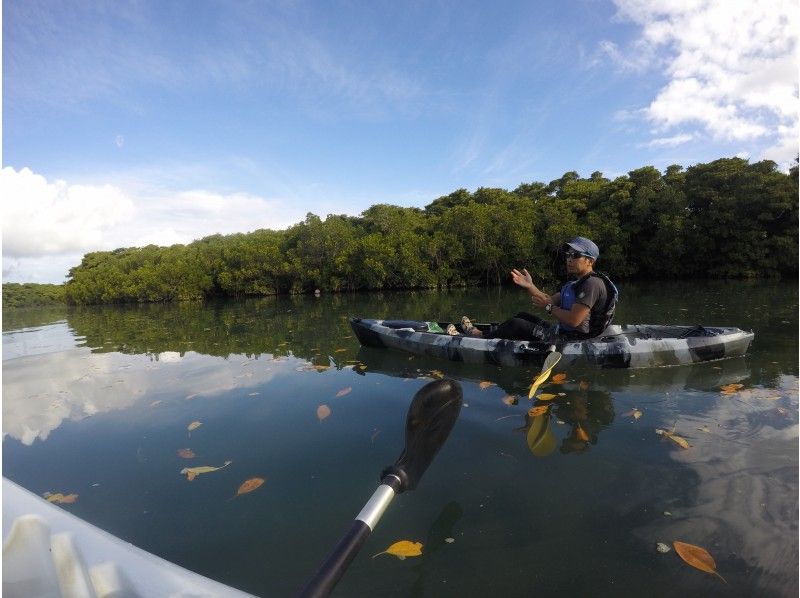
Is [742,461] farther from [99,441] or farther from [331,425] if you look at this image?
[99,441]

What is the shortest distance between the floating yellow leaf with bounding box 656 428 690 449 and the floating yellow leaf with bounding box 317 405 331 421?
2695 millimetres

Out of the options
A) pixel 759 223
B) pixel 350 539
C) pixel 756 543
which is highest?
pixel 759 223

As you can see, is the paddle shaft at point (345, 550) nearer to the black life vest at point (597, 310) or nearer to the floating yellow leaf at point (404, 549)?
the floating yellow leaf at point (404, 549)

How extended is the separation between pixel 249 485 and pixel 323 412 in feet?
4.35

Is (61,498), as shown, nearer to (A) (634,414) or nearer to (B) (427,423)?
(B) (427,423)

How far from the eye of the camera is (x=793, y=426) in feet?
10.7

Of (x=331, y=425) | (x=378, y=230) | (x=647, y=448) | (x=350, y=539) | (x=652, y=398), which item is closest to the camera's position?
(x=350, y=539)

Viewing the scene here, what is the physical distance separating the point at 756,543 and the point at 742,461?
0.87 metres

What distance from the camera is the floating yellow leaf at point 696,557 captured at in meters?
1.95

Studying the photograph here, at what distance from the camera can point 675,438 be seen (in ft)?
10.4

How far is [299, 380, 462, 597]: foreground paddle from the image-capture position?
1462 millimetres

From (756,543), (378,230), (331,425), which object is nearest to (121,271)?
(378,230)

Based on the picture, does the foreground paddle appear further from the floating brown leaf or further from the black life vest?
the black life vest

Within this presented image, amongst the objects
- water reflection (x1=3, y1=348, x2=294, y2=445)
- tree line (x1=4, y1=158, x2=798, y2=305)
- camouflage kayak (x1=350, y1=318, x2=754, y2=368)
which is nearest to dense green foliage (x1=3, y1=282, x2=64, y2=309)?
tree line (x1=4, y1=158, x2=798, y2=305)
